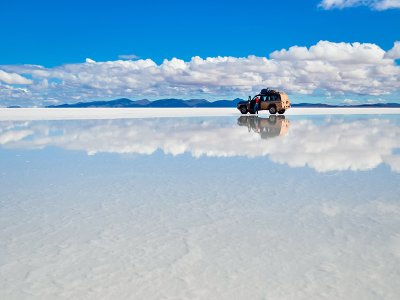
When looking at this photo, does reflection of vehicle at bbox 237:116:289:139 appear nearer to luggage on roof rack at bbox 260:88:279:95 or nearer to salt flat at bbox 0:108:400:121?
luggage on roof rack at bbox 260:88:279:95

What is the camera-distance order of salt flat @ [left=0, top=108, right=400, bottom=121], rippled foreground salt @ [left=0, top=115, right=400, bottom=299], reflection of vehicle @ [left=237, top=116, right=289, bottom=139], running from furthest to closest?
salt flat @ [left=0, top=108, right=400, bottom=121]
reflection of vehicle @ [left=237, top=116, right=289, bottom=139]
rippled foreground salt @ [left=0, top=115, right=400, bottom=299]

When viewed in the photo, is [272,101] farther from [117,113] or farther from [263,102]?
[117,113]

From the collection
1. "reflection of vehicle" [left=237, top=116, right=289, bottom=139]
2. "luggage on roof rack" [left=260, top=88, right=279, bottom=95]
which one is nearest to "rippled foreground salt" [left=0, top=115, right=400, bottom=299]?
"reflection of vehicle" [left=237, top=116, right=289, bottom=139]

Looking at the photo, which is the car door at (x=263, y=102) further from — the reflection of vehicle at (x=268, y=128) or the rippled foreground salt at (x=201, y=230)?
the rippled foreground salt at (x=201, y=230)

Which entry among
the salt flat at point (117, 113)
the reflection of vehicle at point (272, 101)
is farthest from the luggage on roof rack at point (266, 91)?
the salt flat at point (117, 113)

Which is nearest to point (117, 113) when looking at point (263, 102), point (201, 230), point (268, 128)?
point (263, 102)

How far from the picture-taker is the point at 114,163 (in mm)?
9531

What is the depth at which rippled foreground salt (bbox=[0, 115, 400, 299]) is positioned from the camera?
3152 mm

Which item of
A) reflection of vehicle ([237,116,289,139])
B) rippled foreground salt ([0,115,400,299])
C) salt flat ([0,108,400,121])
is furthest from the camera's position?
salt flat ([0,108,400,121])

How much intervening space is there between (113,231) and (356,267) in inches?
95.6

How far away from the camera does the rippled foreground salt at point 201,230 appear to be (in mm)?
3152

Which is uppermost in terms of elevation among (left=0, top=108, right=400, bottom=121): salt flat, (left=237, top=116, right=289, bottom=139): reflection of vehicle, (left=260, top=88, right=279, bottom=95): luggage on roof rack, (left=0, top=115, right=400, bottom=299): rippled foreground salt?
(left=260, top=88, right=279, bottom=95): luggage on roof rack

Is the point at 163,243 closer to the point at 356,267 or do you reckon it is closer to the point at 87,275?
the point at 87,275

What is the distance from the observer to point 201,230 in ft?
14.9
